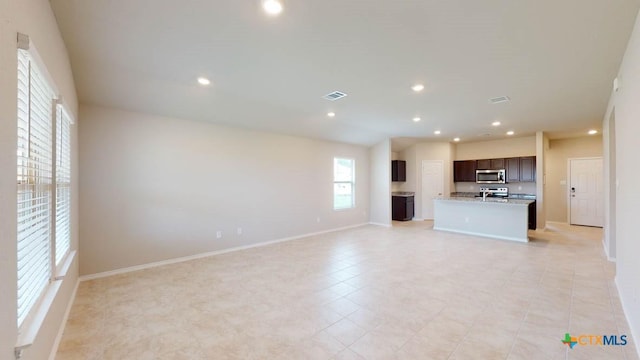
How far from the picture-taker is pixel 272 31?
7.59 feet

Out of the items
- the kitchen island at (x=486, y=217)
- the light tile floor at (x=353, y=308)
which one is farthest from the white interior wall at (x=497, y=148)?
the light tile floor at (x=353, y=308)

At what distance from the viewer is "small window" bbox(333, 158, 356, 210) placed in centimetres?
733

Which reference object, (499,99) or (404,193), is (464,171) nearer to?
(404,193)

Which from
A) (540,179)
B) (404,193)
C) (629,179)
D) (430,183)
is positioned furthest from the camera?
(404,193)

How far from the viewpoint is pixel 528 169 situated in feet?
24.7

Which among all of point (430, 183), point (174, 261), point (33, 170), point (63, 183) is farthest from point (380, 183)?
point (33, 170)

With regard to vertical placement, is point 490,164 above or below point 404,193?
above

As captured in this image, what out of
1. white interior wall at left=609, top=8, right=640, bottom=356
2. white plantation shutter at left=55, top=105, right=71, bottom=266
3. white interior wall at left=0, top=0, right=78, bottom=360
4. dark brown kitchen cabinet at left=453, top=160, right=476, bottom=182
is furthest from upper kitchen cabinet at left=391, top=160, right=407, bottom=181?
white interior wall at left=0, top=0, right=78, bottom=360

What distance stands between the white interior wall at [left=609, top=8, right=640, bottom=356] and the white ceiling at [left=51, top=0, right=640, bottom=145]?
259 mm

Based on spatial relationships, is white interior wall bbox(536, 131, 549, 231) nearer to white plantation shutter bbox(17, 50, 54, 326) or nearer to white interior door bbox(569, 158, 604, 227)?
white interior door bbox(569, 158, 604, 227)

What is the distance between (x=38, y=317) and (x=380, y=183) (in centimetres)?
717

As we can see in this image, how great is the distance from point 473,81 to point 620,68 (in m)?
1.39

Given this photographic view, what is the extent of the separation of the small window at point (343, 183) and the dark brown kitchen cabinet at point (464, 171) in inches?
143

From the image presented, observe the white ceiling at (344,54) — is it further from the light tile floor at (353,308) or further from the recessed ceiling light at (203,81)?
the light tile floor at (353,308)
